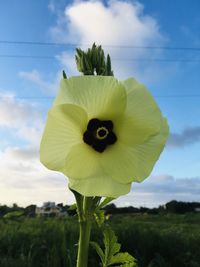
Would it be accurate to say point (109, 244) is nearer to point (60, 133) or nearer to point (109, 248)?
point (109, 248)

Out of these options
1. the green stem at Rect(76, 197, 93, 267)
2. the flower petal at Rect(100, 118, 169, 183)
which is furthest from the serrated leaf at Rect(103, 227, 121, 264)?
the flower petal at Rect(100, 118, 169, 183)

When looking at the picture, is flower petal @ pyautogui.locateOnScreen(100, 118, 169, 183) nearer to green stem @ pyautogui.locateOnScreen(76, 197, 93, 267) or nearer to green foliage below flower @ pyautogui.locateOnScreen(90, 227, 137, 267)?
green stem @ pyautogui.locateOnScreen(76, 197, 93, 267)

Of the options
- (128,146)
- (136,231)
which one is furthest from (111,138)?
(136,231)

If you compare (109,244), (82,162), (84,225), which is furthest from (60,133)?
(109,244)

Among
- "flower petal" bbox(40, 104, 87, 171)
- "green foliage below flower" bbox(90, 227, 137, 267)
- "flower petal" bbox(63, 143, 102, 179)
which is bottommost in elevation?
"green foliage below flower" bbox(90, 227, 137, 267)

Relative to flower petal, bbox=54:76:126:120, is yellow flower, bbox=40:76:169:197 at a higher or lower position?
lower

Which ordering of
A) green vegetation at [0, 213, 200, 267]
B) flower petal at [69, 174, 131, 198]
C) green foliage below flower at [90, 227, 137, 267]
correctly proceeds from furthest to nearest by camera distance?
green vegetation at [0, 213, 200, 267], green foliage below flower at [90, 227, 137, 267], flower petal at [69, 174, 131, 198]
